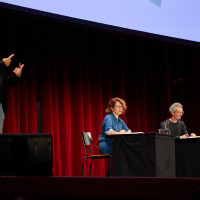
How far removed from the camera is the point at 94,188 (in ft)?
2.24

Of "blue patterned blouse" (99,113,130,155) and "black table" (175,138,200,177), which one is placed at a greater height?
"blue patterned blouse" (99,113,130,155)

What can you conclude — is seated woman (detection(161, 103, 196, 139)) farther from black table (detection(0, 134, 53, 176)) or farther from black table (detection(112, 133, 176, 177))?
black table (detection(0, 134, 53, 176))

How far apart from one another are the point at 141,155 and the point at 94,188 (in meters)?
2.51

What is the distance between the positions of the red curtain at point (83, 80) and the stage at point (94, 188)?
354cm

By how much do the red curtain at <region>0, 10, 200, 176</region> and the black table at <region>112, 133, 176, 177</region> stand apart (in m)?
1.37

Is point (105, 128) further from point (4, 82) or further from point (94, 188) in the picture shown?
point (94, 188)

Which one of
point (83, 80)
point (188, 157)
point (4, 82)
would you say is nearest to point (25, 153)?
point (4, 82)

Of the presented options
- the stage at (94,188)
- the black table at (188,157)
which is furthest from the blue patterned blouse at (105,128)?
the stage at (94,188)

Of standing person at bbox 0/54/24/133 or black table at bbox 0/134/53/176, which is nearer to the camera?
black table at bbox 0/134/53/176

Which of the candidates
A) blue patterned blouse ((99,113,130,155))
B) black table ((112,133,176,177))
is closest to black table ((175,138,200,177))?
black table ((112,133,176,177))

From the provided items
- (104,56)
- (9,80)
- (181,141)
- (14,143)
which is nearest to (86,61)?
(104,56)

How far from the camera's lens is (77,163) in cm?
466

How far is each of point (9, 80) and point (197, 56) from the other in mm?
3815

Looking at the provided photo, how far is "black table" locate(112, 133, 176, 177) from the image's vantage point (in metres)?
3.08
